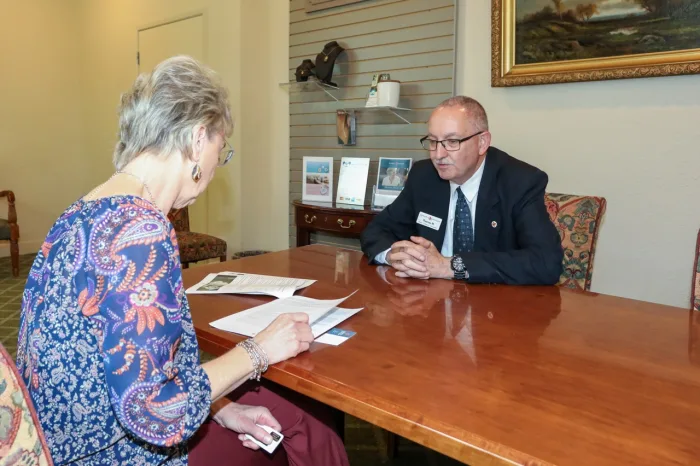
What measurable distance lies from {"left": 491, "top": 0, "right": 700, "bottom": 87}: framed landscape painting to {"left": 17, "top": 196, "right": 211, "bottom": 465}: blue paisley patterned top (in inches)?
104

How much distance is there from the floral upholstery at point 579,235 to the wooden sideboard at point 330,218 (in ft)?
4.60

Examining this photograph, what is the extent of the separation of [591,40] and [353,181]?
5.75ft

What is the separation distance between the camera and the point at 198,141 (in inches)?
42.5

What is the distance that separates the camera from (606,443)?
762 mm

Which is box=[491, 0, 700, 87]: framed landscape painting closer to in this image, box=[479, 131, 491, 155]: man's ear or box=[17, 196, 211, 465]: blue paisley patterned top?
box=[479, 131, 491, 155]: man's ear

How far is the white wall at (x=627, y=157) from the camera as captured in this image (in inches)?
104

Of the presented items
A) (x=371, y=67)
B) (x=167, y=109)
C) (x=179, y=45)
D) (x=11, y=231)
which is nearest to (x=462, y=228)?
(x=167, y=109)

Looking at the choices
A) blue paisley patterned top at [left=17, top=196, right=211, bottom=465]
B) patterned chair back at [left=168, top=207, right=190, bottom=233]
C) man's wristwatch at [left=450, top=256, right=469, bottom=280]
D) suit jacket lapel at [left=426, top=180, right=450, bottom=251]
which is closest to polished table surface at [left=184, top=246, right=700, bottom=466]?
man's wristwatch at [left=450, top=256, right=469, bottom=280]

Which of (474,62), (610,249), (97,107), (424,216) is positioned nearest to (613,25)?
(474,62)

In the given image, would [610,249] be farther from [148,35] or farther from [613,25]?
[148,35]

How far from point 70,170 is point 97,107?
2.83ft

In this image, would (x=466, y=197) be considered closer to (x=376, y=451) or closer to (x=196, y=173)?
(x=376, y=451)

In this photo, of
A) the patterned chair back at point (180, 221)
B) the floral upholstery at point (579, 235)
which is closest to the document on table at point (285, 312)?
the floral upholstery at point (579, 235)

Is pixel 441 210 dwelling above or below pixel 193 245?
above
